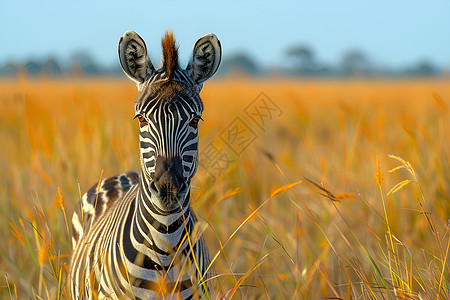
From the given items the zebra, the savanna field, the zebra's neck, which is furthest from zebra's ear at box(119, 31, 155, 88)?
the savanna field

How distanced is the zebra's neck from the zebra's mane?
1.76 ft

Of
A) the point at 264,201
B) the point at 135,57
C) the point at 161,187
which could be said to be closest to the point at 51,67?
the point at 264,201

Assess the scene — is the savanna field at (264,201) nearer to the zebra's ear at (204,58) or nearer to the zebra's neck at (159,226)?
the zebra's neck at (159,226)

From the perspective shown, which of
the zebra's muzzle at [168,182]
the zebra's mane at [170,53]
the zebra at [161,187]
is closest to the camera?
the zebra's muzzle at [168,182]

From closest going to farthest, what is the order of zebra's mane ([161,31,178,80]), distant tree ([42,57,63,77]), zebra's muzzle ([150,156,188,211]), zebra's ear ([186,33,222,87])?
zebra's muzzle ([150,156,188,211]) < zebra's mane ([161,31,178,80]) < zebra's ear ([186,33,222,87]) < distant tree ([42,57,63,77])

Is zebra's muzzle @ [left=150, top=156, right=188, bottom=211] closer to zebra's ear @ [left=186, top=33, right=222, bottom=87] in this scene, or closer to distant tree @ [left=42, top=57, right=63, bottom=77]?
zebra's ear @ [left=186, top=33, right=222, bottom=87]

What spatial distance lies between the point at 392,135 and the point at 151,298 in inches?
219

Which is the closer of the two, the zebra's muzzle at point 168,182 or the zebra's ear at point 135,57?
the zebra's muzzle at point 168,182

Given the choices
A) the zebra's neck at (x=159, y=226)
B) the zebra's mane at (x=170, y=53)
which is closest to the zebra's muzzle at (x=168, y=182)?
the zebra's neck at (x=159, y=226)

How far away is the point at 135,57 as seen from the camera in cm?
235

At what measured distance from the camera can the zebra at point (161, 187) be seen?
6.95 feet

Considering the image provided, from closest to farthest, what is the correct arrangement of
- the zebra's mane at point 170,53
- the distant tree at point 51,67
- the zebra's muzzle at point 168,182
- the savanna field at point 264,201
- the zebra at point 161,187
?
the zebra's muzzle at point 168,182 < the zebra at point 161,187 < the zebra's mane at point 170,53 < the savanna field at point 264,201 < the distant tree at point 51,67

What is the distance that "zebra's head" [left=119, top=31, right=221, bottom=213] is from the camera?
6.82 ft

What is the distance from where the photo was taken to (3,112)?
1305 cm
